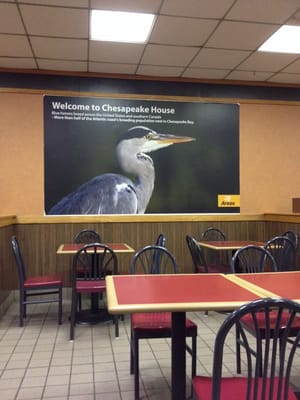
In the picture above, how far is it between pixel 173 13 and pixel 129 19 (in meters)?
0.51

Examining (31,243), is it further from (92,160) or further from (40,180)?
(92,160)

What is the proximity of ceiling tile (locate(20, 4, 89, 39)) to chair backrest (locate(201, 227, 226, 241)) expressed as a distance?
128 inches

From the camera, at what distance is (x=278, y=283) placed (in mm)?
2375

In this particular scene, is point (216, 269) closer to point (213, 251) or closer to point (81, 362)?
point (213, 251)

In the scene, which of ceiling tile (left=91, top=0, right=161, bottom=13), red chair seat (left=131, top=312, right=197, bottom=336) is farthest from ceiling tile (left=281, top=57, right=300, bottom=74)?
red chair seat (left=131, top=312, right=197, bottom=336)

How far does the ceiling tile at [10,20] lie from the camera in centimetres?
400

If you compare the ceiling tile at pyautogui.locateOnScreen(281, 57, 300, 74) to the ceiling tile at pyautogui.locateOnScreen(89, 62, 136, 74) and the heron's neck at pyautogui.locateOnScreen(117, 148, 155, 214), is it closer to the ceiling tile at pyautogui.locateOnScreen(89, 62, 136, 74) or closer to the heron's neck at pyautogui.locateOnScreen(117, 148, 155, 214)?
the ceiling tile at pyautogui.locateOnScreen(89, 62, 136, 74)

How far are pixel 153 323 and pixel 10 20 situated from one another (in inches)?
142

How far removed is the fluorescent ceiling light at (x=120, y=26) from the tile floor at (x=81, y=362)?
11.2 ft

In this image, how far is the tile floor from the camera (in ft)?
9.06

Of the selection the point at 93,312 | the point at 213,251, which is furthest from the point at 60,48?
the point at 213,251

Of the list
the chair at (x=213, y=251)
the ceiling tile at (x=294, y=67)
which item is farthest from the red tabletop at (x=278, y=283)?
the ceiling tile at (x=294, y=67)

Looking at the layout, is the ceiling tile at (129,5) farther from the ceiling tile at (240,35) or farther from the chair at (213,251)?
the chair at (213,251)

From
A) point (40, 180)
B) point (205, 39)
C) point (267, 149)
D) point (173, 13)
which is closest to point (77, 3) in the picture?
point (173, 13)
